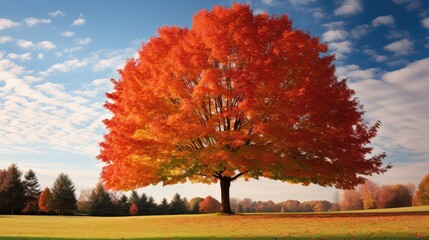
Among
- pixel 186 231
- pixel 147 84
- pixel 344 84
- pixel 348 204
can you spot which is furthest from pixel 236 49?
pixel 348 204

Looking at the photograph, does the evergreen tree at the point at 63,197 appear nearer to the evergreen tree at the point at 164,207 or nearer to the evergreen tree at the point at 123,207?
the evergreen tree at the point at 123,207

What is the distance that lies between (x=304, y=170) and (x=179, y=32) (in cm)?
1388

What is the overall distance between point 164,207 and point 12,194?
28781 millimetres

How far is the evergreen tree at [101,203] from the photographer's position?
7375cm

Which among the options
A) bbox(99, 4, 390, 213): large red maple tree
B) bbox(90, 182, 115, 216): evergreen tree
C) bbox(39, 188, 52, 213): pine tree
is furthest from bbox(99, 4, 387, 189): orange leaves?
bbox(39, 188, 52, 213): pine tree

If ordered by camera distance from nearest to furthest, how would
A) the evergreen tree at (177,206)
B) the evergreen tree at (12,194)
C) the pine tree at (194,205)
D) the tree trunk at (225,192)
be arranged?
the tree trunk at (225,192) < the evergreen tree at (12,194) < the evergreen tree at (177,206) < the pine tree at (194,205)

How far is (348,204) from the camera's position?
94125mm

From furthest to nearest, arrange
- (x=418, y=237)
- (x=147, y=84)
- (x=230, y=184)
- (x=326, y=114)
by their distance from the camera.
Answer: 1. (x=230, y=184)
2. (x=147, y=84)
3. (x=326, y=114)
4. (x=418, y=237)

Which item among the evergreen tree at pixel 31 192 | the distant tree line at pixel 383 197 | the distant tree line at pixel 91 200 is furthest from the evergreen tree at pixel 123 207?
the distant tree line at pixel 383 197

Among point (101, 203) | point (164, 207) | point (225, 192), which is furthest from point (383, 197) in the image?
point (225, 192)

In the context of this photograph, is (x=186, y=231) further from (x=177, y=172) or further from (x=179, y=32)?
(x=179, y=32)

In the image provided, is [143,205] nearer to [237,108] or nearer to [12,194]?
[12,194]

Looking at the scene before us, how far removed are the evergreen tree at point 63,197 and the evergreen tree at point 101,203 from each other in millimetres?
3679

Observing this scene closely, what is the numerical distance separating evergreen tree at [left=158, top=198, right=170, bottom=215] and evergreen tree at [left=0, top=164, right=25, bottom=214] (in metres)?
25.9
